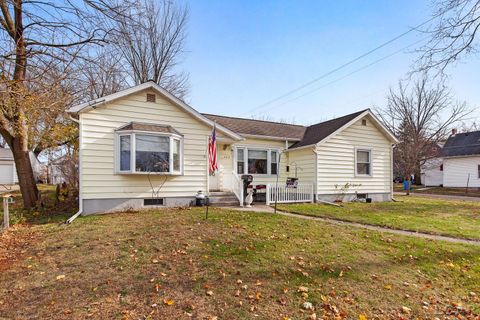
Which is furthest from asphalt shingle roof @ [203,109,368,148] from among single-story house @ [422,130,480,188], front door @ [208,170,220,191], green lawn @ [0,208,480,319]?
single-story house @ [422,130,480,188]

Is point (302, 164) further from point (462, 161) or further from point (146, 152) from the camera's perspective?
point (462, 161)

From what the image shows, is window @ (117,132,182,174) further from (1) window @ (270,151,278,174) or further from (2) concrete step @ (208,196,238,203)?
(1) window @ (270,151,278,174)

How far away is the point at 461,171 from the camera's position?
2906 cm

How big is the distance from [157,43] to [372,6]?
1534cm

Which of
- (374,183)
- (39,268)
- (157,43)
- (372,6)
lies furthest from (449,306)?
(157,43)

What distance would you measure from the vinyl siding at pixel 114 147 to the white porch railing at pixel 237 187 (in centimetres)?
153

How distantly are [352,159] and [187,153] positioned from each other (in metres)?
9.07

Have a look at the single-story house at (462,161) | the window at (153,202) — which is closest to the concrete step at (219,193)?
the window at (153,202)

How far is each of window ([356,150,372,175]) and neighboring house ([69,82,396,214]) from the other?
0.06m

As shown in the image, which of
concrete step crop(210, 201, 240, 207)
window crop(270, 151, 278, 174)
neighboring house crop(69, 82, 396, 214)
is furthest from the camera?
window crop(270, 151, 278, 174)

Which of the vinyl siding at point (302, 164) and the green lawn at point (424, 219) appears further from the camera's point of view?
the vinyl siding at point (302, 164)

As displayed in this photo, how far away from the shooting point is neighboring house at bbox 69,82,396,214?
996cm

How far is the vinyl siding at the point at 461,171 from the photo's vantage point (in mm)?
27703

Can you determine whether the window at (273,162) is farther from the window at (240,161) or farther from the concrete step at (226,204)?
the concrete step at (226,204)
